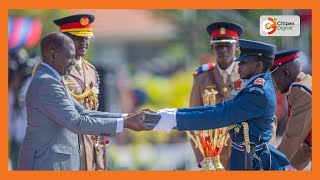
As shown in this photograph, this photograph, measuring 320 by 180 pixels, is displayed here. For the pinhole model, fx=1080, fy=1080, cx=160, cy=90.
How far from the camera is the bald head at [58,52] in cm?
850

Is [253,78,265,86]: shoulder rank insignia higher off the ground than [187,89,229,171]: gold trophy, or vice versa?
[253,78,265,86]: shoulder rank insignia

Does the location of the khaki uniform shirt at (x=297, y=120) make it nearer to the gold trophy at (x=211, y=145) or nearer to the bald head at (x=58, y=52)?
the gold trophy at (x=211, y=145)

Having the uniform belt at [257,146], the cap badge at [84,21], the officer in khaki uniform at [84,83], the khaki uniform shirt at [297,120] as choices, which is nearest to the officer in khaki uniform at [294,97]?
the khaki uniform shirt at [297,120]

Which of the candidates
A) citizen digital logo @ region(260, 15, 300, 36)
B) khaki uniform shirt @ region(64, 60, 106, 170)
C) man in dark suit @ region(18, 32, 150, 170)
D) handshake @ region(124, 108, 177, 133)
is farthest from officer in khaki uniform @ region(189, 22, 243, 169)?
man in dark suit @ region(18, 32, 150, 170)

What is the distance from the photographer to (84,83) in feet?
32.0

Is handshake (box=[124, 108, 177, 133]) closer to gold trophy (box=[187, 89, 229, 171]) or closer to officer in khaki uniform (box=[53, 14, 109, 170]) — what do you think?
officer in khaki uniform (box=[53, 14, 109, 170])

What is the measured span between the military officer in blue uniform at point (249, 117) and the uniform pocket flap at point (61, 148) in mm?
732

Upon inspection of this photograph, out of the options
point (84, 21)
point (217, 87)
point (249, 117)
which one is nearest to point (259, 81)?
point (249, 117)

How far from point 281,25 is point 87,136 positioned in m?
2.10

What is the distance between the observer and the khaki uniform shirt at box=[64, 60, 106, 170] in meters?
9.65

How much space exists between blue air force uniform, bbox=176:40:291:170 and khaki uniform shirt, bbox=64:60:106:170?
1.34m

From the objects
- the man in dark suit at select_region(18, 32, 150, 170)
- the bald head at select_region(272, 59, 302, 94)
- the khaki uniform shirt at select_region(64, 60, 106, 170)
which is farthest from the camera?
the bald head at select_region(272, 59, 302, 94)

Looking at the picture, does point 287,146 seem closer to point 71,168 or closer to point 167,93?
point 71,168

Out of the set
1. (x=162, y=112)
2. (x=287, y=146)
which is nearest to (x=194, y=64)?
(x=287, y=146)
